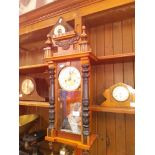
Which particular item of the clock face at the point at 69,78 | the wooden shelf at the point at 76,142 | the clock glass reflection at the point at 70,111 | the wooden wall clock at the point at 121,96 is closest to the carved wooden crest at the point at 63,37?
the clock face at the point at 69,78

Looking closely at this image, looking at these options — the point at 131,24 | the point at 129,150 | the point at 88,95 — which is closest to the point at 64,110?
the point at 88,95

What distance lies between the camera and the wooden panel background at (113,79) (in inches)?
50.9

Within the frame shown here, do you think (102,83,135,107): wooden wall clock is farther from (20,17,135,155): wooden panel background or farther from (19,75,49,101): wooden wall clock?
(19,75,49,101): wooden wall clock

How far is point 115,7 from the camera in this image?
44.9 inches

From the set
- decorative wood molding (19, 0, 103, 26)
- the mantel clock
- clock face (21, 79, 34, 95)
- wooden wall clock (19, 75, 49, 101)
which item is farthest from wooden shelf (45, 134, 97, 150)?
decorative wood molding (19, 0, 103, 26)

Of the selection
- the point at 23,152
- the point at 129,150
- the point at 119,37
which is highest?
the point at 119,37

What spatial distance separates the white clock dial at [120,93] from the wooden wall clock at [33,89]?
641 mm

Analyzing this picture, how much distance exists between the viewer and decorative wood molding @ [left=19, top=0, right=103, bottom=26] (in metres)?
1.26

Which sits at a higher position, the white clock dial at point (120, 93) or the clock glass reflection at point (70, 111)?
the white clock dial at point (120, 93)

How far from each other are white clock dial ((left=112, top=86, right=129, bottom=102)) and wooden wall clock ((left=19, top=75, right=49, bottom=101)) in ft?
2.10

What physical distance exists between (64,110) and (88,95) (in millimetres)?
227

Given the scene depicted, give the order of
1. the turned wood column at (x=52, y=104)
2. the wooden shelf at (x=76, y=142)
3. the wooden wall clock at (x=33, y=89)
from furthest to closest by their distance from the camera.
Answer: the wooden wall clock at (x=33, y=89) < the turned wood column at (x=52, y=104) < the wooden shelf at (x=76, y=142)

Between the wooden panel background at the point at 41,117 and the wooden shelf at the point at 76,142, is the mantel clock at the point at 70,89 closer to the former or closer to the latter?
the wooden shelf at the point at 76,142
